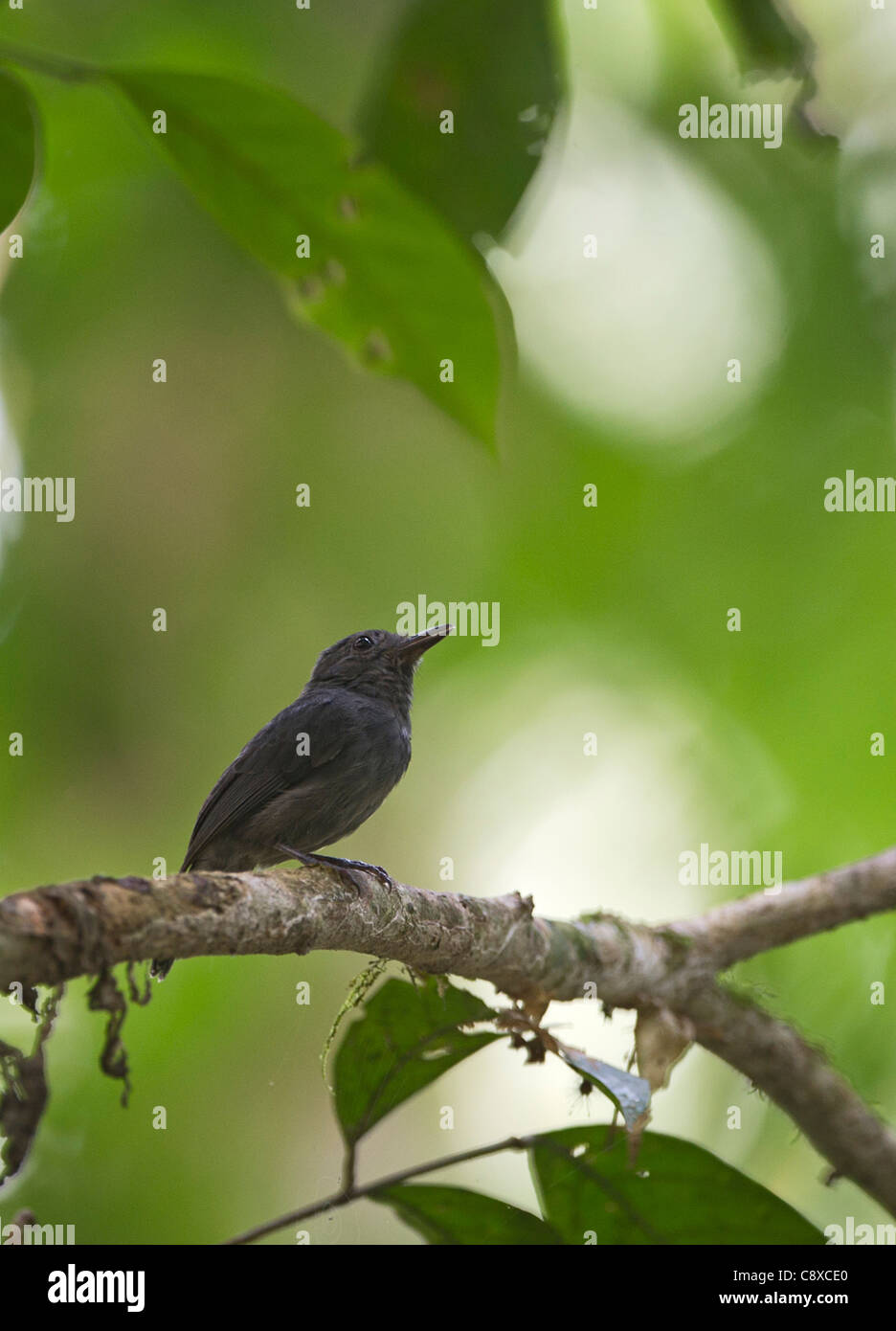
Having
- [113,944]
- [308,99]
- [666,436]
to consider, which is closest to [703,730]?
[666,436]

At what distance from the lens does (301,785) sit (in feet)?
13.7

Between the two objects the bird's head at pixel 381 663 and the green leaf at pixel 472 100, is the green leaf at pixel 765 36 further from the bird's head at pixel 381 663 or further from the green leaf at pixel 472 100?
Result: the bird's head at pixel 381 663

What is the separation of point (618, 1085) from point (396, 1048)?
586 mm

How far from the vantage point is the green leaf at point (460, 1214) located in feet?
9.21

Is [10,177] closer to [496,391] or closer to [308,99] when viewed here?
[496,391]

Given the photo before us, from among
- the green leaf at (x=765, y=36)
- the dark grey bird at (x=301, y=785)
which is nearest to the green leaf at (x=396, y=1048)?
the dark grey bird at (x=301, y=785)

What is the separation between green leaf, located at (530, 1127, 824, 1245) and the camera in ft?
9.71

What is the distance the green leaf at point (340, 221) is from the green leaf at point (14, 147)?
177 mm

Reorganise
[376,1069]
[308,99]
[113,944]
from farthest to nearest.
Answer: [308,99] < [376,1069] < [113,944]

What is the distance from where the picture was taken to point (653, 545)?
7.53 meters

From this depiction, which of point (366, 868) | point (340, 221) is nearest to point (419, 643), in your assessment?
point (366, 868)

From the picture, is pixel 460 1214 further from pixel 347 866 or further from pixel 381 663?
pixel 381 663

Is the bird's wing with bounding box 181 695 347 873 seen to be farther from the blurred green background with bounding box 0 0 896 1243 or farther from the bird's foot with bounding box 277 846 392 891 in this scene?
the blurred green background with bounding box 0 0 896 1243

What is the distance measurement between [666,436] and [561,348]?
3.40 feet
